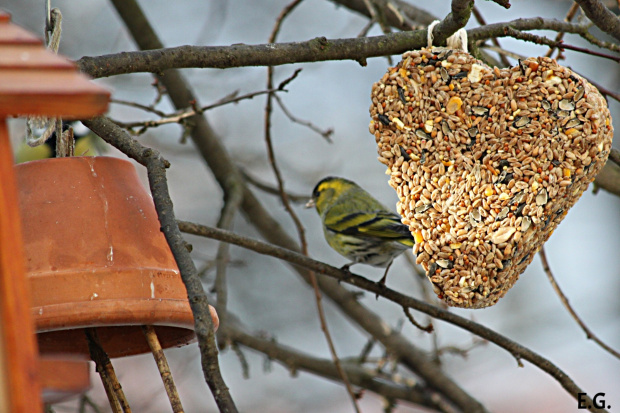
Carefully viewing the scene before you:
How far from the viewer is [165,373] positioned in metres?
1.29

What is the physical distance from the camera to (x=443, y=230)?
1.67m

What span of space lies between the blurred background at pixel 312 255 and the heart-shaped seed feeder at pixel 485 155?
4.16 metres

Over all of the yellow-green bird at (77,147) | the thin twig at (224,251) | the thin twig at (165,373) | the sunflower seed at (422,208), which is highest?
the yellow-green bird at (77,147)

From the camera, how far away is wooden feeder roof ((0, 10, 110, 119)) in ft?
2.47

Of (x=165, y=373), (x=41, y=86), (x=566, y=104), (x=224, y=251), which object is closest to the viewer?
(x=41, y=86)

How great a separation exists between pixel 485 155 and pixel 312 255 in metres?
5.53

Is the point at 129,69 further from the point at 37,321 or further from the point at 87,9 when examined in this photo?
the point at 87,9

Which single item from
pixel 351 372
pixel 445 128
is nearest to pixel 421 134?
pixel 445 128

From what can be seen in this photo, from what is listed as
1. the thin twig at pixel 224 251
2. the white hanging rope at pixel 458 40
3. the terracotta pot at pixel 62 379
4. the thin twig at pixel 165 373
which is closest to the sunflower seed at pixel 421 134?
the white hanging rope at pixel 458 40

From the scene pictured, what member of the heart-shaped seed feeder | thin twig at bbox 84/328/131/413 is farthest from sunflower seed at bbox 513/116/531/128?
thin twig at bbox 84/328/131/413

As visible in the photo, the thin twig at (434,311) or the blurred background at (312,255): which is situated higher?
the blurred background at (312,255)

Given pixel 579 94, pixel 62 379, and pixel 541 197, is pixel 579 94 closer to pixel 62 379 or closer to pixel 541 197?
pixel 541 197

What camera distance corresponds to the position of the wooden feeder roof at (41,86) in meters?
0.75

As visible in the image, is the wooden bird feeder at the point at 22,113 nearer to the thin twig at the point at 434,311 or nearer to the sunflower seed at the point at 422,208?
the sunflower seed at the point at 422,208
